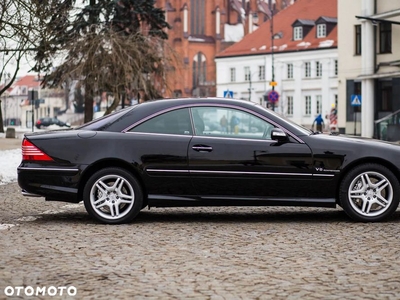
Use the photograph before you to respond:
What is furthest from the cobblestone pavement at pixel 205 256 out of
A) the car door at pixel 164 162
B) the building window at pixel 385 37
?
the building window at pixel 385 37

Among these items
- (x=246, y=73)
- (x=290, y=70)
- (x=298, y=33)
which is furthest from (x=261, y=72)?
(x=298, y=33)

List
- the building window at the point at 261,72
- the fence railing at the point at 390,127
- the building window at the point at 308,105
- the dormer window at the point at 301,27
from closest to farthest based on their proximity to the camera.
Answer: the fence railing at the point at 390,127
the building window at the point at 308,105
the dormer window at the point at 301,27
the building window at the point at 261,72

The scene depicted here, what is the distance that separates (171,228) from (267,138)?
156cm

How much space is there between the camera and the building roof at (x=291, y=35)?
87938 millimetres

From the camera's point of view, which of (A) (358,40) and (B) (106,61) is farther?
(A) (358,40)

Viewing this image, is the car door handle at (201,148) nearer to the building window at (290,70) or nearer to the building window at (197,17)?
the building window at (290,70)

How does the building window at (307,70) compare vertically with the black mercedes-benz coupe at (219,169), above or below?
above

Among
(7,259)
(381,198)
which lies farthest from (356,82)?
(7,259)

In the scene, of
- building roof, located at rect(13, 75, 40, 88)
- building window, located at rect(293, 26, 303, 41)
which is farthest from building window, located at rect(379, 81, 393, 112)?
building roof, located at rect(13, 75, 40, 88)

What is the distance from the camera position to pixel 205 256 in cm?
811

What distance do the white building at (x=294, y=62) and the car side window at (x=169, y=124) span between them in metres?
73.5

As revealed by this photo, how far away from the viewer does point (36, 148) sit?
35.9 ft

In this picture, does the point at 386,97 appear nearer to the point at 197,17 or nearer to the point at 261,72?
the point at 261,72

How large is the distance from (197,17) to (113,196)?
10520cm
